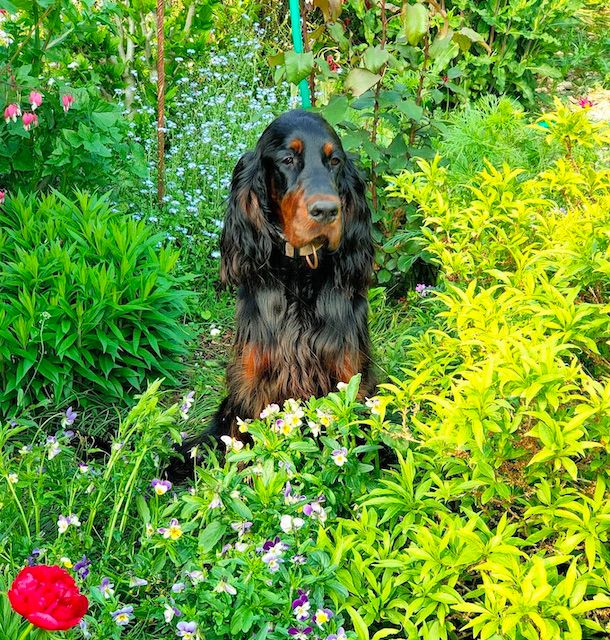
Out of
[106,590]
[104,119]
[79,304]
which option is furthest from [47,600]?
[104,119]

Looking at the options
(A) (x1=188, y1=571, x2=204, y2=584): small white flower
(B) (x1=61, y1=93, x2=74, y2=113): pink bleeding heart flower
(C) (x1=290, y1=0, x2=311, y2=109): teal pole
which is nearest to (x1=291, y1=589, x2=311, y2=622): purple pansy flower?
(A) (x1=188, y1=571, x2=204, y2=584): small white flower

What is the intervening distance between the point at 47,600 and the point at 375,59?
113 inches

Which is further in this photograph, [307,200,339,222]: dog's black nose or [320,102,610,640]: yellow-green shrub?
[307,200,339,222]: dog's black nose

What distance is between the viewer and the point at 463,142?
4.52m

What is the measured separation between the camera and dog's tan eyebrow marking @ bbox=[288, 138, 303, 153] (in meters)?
2.91

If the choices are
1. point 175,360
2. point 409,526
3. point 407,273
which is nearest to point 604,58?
point 407,273

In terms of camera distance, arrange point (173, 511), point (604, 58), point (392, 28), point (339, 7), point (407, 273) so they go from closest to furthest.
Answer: point (173, 511)
point (339, 7)
point (407, 273)
point (392, 28)
point (604, 58)

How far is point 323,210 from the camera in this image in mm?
2744

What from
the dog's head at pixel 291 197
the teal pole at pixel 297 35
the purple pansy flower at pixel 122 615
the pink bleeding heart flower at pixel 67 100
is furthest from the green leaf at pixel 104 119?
the purple pansy flower at pixel 122 615

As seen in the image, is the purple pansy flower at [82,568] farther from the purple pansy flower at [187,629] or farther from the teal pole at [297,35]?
the teal pole at [297,35]

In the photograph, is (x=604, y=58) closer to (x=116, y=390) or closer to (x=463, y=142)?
(x=463, y=142)

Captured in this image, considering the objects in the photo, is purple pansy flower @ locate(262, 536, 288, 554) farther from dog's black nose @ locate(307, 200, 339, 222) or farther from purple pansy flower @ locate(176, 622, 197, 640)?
dog's black nose @ locate(307, 200, 339, 222)

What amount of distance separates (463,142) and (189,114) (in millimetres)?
2258

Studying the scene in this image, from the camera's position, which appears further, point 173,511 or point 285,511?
point 173,511
